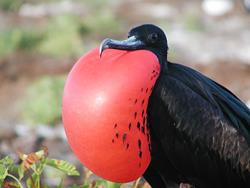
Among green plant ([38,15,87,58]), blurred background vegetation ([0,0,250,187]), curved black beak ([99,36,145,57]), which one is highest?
curved black beak ([99,36,145,57])

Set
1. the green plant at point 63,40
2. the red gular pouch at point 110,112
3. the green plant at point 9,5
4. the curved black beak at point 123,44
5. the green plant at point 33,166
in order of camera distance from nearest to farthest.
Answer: the red gular pouch at point 110,112 → the curved black beak at point 123,44 → the green plant at point 33,166 → the green plant at point 63,40 → the green plant at point 9,5

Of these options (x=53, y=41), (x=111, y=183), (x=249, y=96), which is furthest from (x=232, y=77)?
(x=111, y=183)

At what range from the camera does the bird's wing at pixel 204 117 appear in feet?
12.5

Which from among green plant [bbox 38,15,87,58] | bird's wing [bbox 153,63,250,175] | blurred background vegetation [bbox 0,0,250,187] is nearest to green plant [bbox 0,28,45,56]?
blurred background vegetation [bbox 0,0,250,187]

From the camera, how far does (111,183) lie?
13.3 feet

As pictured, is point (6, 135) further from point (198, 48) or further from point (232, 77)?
point (198, 48)

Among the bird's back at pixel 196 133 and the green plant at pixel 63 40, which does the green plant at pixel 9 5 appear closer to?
the green plant at pixel 63 40

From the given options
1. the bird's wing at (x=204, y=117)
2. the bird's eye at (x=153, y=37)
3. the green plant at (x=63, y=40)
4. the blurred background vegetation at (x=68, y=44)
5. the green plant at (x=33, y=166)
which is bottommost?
the blurred background vegetation at (x=68, y=44)

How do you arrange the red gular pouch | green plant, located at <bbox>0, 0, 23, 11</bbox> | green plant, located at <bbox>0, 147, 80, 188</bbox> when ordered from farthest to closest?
green plant, located at <bbox>0, 0, 23, 11</bbox>
green plant, located at <bbox>0, 147, 80, 188</bbox>
the red gular pouch

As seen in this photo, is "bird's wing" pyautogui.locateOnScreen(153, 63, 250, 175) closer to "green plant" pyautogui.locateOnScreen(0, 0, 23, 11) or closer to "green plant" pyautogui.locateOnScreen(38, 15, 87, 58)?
"green plant" pyautogui.locateOnScreen(38, 15, 87, 58)

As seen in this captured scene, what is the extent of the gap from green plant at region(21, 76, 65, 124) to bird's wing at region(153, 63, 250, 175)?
220 inches

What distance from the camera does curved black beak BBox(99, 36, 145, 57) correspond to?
3.62 m

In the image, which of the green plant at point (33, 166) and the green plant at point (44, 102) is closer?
the green plant at point (33, 166)

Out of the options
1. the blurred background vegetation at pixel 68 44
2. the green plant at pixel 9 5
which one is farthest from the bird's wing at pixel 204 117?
the green plant at pixel 9 5
